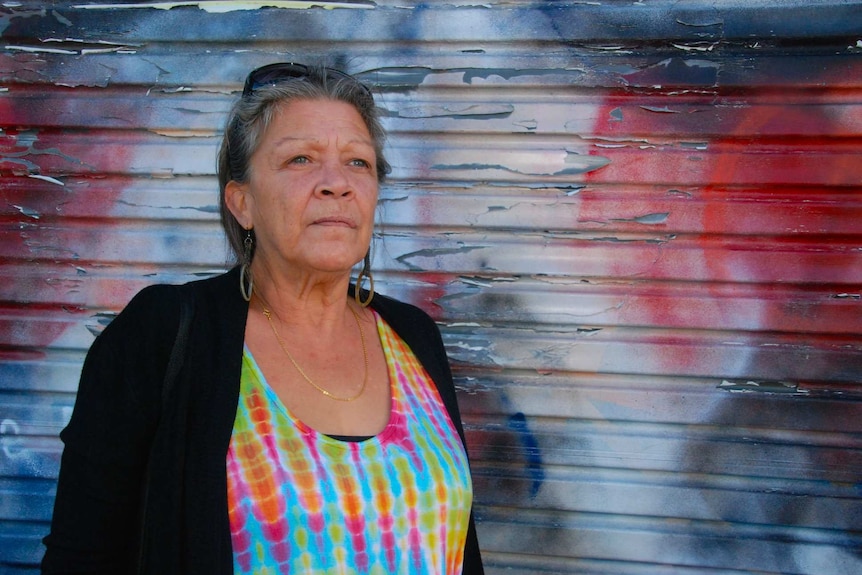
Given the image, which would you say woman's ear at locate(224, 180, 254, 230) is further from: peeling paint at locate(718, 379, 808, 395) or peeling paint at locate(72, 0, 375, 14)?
peeling paint at locate(718, 379, 808, 395)

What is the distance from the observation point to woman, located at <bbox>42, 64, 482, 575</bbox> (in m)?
1.57

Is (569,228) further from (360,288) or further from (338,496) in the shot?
(338,496)

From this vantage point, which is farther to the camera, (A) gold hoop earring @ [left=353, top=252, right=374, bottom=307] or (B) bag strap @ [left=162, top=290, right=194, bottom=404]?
(A) gold hoop earring @ [left=353, top=252, right=374, bottom=307]

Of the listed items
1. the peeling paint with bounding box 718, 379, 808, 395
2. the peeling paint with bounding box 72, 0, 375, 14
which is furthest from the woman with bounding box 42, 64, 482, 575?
the peeling paint with bounding box 718, 379, 808, 395

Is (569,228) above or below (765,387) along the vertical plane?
above

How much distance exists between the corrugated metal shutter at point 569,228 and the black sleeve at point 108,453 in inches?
51.0

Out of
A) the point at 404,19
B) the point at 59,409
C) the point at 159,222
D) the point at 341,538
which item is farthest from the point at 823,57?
the point at 59,409

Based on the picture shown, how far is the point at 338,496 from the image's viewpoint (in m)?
1.63

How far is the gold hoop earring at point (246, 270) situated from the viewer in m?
1.90

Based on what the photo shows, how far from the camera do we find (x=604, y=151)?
2.72 meters

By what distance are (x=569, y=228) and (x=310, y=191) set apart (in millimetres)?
1241

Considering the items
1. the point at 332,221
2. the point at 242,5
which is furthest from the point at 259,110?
the point at 242,5

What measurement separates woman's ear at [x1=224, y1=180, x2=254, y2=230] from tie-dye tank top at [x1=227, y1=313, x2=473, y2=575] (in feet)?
1.34

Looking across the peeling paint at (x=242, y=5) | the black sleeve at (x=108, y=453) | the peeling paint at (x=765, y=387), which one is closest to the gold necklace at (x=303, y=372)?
the black sleeve at (x=108, y=453)
